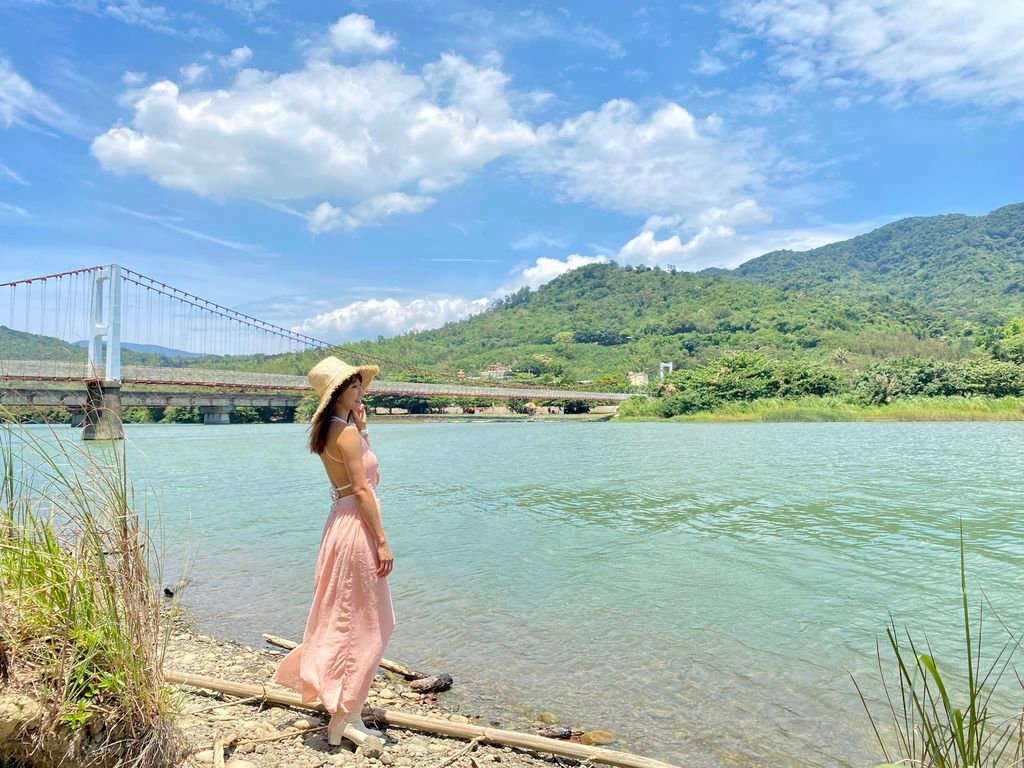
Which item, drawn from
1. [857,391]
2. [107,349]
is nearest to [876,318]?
[857,391]

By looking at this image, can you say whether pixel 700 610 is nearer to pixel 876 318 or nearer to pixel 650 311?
pixel 876 318

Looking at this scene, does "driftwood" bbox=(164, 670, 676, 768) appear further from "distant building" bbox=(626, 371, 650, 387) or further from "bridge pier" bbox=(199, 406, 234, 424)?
"distant building" bbox=(626, 371, 650, 387)

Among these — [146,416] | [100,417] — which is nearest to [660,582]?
[100,417]

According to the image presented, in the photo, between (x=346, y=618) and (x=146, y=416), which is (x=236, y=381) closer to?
(x=146, y=416)

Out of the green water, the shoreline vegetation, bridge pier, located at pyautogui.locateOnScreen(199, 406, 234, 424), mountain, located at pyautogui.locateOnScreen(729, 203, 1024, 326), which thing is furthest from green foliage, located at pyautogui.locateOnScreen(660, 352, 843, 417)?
mountain, located at pyautogui.locateOnScreen(729, 203, 1024, 326)

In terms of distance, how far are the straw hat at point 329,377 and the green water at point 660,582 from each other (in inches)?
34.3

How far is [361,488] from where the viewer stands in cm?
298

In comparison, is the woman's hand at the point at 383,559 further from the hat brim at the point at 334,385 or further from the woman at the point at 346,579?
the hat brim at the point at 334,385

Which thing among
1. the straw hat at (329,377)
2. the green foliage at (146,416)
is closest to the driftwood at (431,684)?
the straw hat at (329,377)

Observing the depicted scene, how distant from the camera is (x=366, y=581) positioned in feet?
9.98

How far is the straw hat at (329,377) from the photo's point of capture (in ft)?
9.98

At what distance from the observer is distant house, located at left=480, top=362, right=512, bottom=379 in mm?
102238

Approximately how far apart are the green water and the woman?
0.85m

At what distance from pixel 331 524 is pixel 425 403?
64.3 meters
